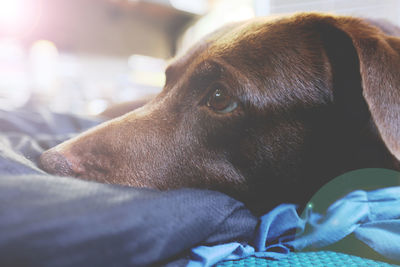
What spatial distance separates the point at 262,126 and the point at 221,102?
0.14 meters

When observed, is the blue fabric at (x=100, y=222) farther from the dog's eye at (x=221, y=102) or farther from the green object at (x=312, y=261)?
the dog's eye at (x=221, y=102)

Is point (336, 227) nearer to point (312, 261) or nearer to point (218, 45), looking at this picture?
point (312, 261)

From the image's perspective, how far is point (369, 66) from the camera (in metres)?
0.83

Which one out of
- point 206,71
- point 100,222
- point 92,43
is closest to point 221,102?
point 206,71

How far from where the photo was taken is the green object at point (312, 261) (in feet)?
2.32

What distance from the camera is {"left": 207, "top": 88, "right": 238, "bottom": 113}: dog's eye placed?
0.94 metres

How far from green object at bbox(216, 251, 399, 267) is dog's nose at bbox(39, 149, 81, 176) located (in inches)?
18.1

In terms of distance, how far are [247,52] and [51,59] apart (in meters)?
4.97

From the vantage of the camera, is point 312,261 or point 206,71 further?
point 206,71

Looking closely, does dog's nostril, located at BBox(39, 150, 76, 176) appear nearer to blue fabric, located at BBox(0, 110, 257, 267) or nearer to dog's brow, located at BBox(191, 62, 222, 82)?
blue fabric, located at BBox(0, 110, 257, 267)

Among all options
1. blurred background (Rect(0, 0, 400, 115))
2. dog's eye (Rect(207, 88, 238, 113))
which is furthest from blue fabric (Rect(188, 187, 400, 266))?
blurred background (Rect(0, 0, 400, 115))

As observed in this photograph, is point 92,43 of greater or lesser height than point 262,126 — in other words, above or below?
above

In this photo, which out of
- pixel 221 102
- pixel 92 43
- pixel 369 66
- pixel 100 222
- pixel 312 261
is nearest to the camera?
pixel 100 222

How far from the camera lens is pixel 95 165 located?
86 centimetres
